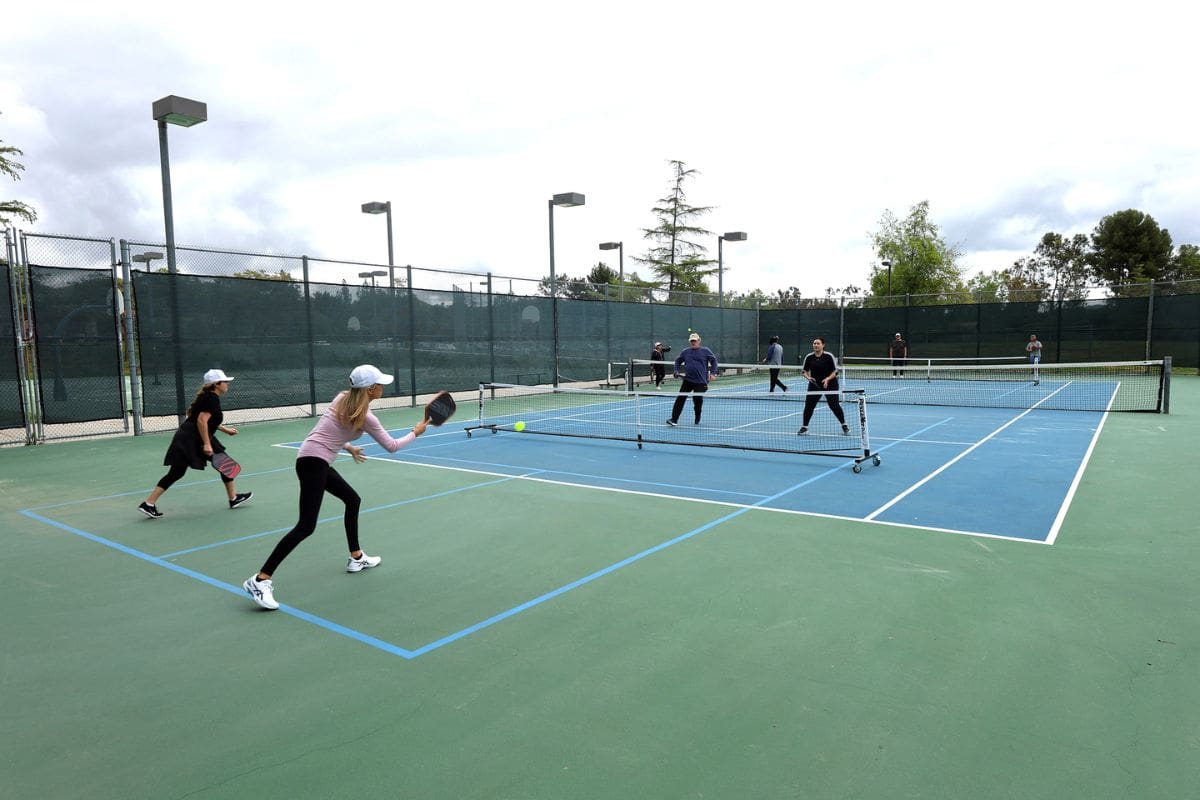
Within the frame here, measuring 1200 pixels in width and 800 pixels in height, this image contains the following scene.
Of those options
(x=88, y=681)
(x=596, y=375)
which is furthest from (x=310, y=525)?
(x=596, y=375)

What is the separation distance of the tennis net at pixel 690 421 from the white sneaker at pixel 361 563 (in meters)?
A: 5.46

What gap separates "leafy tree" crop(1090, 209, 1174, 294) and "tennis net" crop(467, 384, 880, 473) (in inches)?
2428

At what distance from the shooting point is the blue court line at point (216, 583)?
14.7 feet

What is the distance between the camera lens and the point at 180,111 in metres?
12.6

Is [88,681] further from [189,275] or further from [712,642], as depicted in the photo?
[189,275]

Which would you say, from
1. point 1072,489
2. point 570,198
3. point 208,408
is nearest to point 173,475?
point 208,408

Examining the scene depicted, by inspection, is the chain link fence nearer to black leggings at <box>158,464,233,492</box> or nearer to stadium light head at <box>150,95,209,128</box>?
stadium light head at <box>150,95,209,128</box>

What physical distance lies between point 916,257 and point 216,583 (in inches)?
1956

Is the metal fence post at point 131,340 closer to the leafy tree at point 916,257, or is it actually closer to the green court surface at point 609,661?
the green court surface at point 609,661

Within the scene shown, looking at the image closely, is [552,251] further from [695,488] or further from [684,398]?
[695,488]

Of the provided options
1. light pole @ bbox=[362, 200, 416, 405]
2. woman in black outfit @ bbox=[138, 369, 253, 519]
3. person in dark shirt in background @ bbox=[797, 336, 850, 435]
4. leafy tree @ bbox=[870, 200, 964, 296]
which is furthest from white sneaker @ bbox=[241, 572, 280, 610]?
leafy tree @ bbox=[870, 200, 964, 296]

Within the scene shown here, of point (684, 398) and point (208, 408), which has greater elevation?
point (208, 408)

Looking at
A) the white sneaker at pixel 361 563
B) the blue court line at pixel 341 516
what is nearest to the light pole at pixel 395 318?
the blue court line at pixel 341 516

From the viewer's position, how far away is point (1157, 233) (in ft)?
209
